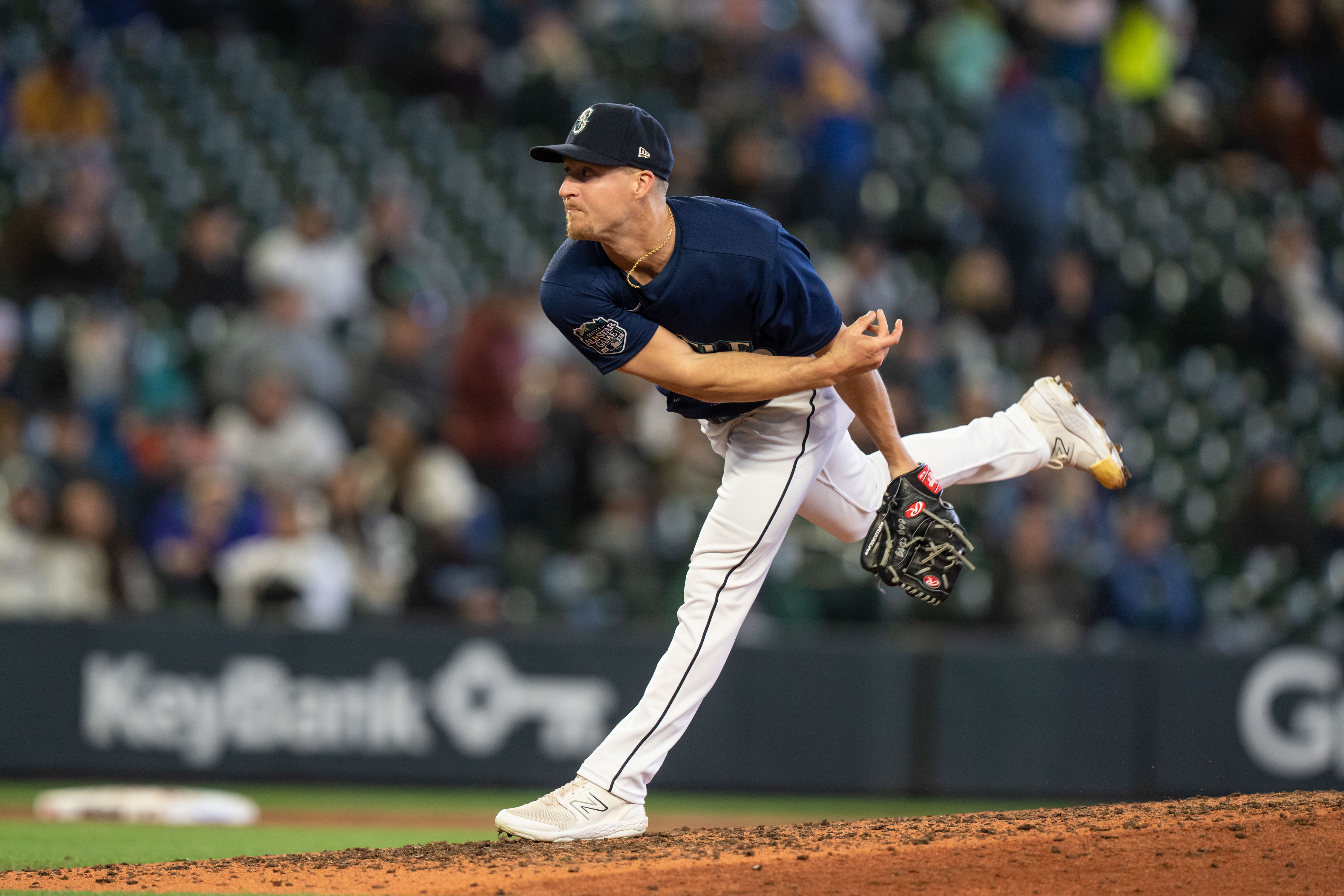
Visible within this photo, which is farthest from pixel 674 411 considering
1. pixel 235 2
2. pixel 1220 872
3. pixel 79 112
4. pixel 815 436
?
pixel 235 2

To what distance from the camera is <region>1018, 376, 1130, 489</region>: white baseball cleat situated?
5.52 meters

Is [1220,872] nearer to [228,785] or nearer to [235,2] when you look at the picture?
[228,785]

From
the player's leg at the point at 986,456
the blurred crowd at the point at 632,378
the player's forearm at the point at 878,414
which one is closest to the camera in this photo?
the player's forearm at the point at 878,414

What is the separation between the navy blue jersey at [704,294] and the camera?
14.9 feet

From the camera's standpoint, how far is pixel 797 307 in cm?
471

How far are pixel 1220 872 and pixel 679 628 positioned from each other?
1.73 m

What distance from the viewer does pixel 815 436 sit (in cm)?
497

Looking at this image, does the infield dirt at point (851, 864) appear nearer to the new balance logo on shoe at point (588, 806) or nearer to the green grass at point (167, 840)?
the new balance logo on shoe at point (588, 806)

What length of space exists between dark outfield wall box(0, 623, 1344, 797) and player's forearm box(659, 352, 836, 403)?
4621mm

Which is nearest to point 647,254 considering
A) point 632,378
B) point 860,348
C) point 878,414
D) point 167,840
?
point 860,348

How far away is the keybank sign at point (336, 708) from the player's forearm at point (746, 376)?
15.4ft

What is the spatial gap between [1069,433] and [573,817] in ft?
7.14

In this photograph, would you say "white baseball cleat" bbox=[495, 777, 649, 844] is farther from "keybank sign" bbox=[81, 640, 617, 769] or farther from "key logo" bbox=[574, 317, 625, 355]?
"keybank sign" bbox=[81, 640, 617, 769]

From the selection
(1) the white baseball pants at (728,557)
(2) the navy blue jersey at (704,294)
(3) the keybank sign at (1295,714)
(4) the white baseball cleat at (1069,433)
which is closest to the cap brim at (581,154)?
(2) the navy blue jersey at (704,294)
